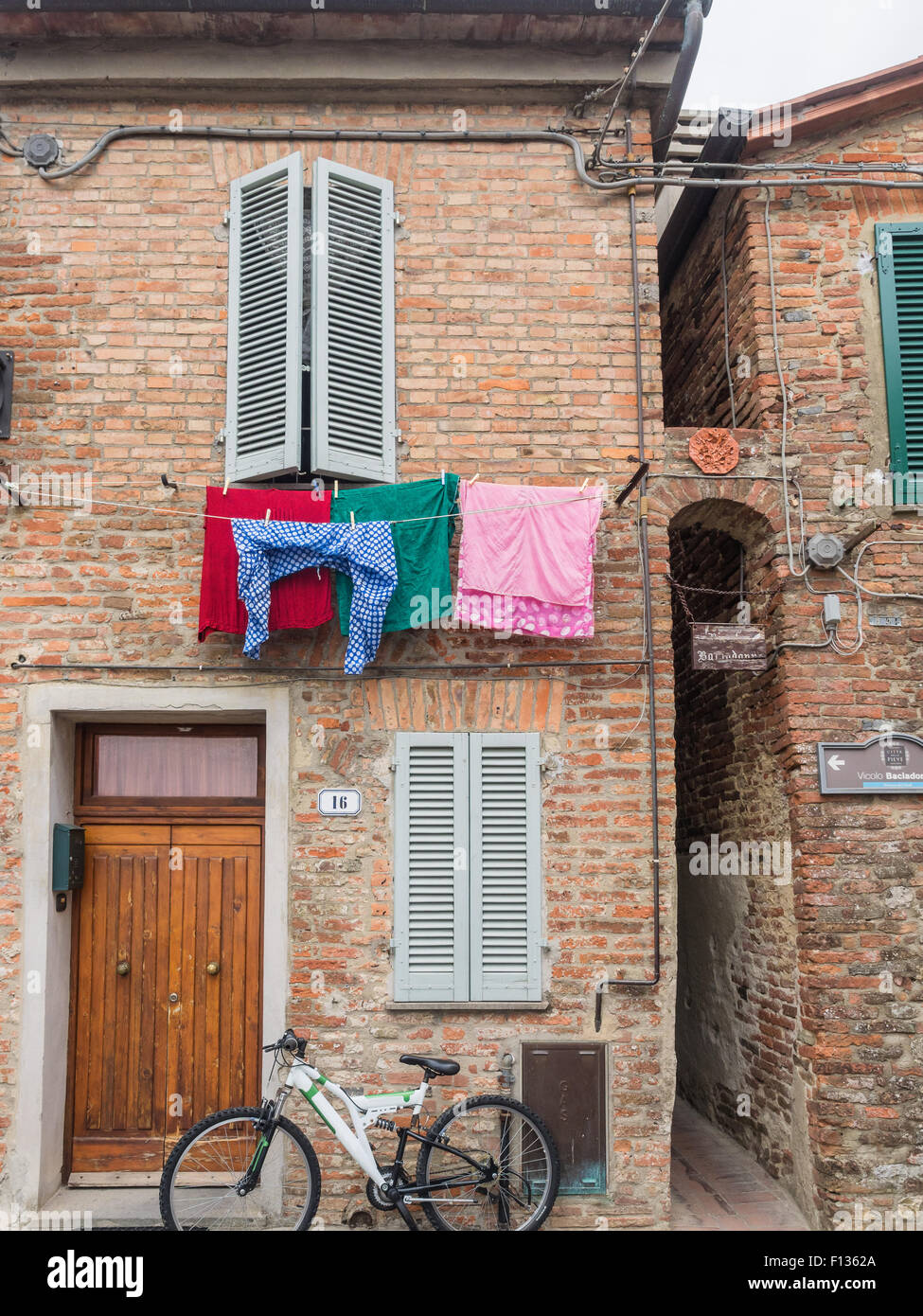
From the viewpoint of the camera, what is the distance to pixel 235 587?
566 centimetres

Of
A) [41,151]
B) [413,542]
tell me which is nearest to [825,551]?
[413,542]

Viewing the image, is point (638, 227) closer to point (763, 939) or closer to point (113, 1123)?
point (763, 939)

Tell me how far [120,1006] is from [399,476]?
3.51 metres

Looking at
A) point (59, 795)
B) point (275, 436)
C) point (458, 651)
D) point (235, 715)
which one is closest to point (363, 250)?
point (275, 436)

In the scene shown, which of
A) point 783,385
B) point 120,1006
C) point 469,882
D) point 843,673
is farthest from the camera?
point 783,385

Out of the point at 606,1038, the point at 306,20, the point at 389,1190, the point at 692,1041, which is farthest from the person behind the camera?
the point at 692,1041

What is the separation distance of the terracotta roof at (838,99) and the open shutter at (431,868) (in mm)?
4274

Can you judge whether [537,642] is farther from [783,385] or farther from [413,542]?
[783,385]

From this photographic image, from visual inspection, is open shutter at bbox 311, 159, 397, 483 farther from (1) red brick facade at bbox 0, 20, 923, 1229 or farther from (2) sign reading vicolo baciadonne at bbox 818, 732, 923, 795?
(2) sign reading vicolo baciadonne at bbox 818, 732, 923, 795

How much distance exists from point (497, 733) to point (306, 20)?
172 inches

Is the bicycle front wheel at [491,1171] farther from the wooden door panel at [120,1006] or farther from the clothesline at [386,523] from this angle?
the clothesline at [386,523]

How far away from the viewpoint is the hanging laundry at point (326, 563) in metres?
5.52

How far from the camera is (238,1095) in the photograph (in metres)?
5.83

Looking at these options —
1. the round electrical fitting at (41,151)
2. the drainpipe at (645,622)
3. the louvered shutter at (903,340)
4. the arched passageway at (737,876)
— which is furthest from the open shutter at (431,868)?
the round electrical fitting at (41,151)
